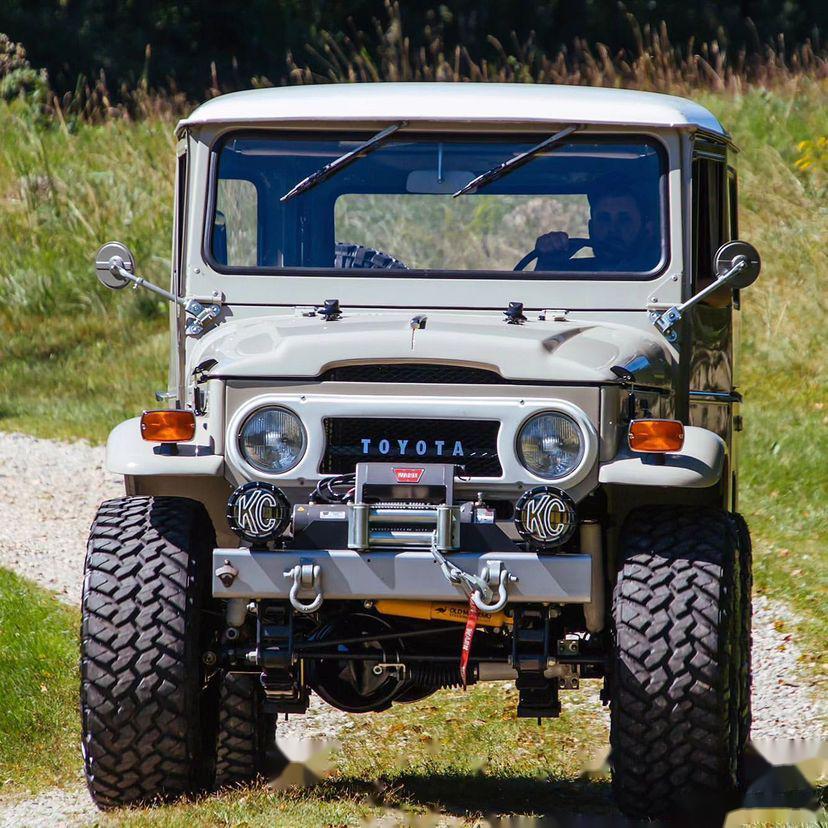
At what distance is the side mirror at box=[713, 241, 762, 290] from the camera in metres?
5.61

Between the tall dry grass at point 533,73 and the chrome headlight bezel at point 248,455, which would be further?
the tall dry grass at point 533,73

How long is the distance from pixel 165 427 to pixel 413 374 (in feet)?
2.58

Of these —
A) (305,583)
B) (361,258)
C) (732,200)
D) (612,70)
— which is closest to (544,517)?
(305,583)

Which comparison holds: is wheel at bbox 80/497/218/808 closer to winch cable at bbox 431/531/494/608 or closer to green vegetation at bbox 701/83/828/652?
winch cable at bbox 431/531/494/608

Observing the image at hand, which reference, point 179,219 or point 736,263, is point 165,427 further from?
point 736,263

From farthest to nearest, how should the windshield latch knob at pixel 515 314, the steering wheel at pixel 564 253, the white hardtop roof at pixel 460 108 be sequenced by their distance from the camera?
the steering wheel at pixel 564 253 → the white hardtop roof at pixel 460 108 → the windshield latch knob at pixel 515 314

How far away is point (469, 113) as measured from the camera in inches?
229

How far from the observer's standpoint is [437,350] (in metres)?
5.01

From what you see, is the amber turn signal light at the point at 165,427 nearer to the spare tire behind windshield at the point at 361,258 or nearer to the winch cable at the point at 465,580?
the winch cable at the point at 465,580

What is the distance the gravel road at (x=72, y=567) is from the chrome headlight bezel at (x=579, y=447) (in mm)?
1746

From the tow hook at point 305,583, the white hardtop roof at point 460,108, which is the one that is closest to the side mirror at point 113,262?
the white hardtop roof at point 460,108

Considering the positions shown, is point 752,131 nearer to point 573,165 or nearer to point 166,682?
point 573,165

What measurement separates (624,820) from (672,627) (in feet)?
2.21

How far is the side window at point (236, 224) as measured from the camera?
5.97 m
